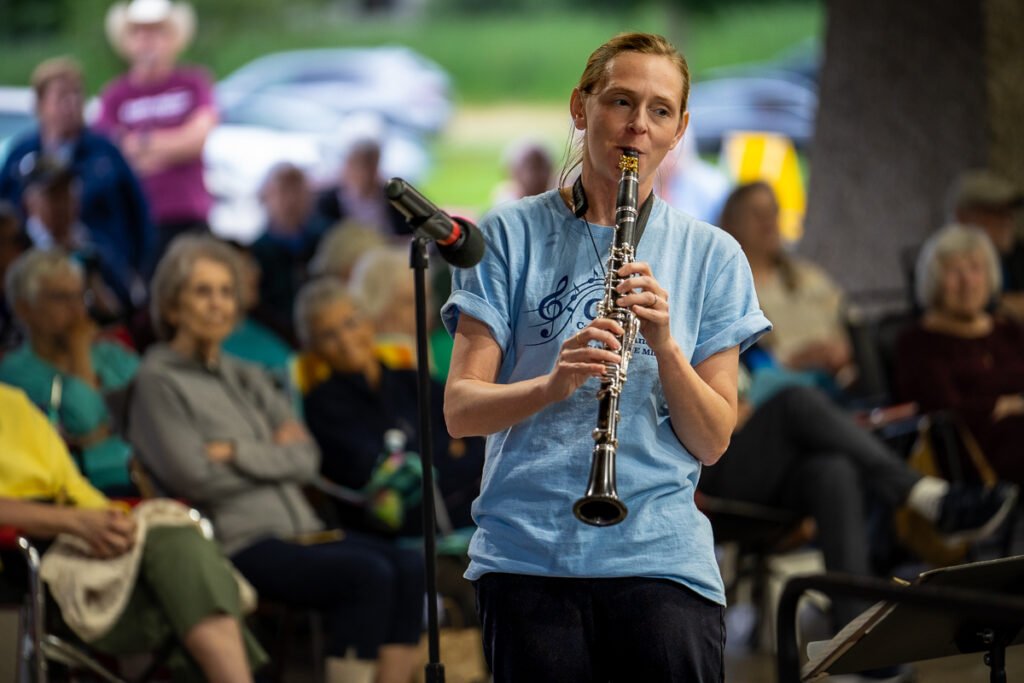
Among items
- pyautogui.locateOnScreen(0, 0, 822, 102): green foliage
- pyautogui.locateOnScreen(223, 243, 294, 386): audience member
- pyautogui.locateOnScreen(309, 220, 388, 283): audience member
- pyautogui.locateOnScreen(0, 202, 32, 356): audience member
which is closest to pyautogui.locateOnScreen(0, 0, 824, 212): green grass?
pyautogui.locateOnScreen(0, 0, 822, 102): green foliage

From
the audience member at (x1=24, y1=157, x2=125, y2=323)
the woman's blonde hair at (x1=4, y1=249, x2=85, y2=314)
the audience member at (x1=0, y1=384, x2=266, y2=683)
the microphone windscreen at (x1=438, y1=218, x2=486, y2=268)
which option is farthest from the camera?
the audience member at (x1=24, y1=157, x2=125, y2=323)

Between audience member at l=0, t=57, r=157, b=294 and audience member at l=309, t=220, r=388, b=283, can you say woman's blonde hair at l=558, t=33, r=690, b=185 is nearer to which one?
audience member at l=309, t=220, r=388, b=283

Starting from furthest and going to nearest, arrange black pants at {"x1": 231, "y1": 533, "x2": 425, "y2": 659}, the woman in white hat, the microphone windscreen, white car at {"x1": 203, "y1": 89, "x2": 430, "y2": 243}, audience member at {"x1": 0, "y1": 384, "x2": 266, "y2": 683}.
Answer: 1. white car at {"x1": 203, "y1": 89, "x2": 430, "y2": 243}
2. the woman in white hat
3. black pants at {"x1": 231, "y1": 533, "x2": 425, "y2": 659}
4. audience member at {"x1": 0, "y1": 384, "x2": 266, "y2": 683}
5. the microphone windscreen

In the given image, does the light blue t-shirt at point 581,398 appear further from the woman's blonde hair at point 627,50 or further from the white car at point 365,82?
the white car at point 365,82

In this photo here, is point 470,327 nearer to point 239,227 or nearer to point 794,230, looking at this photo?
point 239,227

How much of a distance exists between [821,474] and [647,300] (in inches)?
118

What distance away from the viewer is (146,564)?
3.70 meters

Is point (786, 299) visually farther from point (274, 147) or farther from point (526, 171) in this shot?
point (274, 147)

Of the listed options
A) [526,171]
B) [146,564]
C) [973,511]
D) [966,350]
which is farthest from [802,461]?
[526,171]

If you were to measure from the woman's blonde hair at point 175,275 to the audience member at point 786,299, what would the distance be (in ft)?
7.11

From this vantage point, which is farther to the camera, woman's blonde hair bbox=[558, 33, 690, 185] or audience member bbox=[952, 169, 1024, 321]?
audience member bbox=[952, 169, 1024, 321]

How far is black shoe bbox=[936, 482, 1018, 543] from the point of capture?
4746 mm

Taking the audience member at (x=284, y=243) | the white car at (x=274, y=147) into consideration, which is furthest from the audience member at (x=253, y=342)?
the white car at (x=274, y=147)

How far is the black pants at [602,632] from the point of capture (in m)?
1.93
